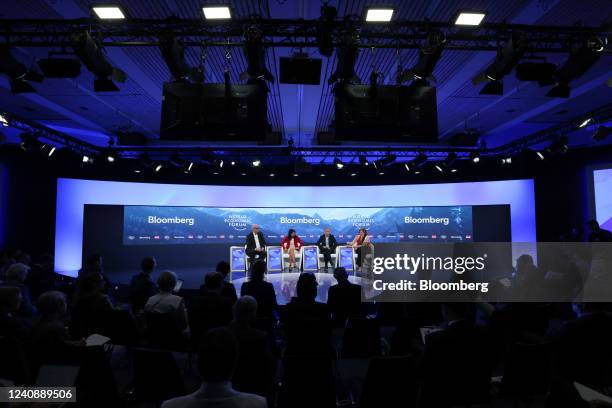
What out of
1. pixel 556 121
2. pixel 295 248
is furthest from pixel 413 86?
pixel 295 248

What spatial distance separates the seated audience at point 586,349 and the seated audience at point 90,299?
13.6 ft

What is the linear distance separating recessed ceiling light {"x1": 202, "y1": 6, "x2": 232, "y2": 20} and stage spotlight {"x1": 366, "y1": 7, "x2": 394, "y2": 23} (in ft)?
5.12

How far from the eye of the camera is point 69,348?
2551 millimetres

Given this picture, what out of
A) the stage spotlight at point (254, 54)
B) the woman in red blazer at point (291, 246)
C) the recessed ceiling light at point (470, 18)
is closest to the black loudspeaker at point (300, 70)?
the stage spotlight at point (254, 54)

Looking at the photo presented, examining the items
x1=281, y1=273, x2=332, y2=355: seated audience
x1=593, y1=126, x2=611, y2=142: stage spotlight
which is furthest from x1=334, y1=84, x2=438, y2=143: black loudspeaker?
x1=593, y1=126, x2=611, y2=142: stage spotlight

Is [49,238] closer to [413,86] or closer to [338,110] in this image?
[338,110]

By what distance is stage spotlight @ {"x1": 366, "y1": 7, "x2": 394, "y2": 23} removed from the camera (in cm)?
413

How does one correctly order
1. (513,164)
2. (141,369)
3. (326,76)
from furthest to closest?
(513,164)
(326,76)
(141,369)

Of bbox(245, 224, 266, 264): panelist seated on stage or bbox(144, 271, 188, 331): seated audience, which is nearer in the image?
bbox(144, 271, 188, 331): seated audience

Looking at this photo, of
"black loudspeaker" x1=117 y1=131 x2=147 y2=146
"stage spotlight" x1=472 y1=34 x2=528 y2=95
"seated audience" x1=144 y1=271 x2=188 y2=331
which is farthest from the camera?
"black loudspeaker" x1=117 y1=131 x2=147 y2=146

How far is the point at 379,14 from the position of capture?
4.23 meters

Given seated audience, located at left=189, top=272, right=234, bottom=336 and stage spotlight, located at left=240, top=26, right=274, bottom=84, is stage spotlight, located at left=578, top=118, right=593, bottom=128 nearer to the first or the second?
stage spotlight, located at left=240, top=26, right=274, bottom=84

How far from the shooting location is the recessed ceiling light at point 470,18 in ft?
13.6

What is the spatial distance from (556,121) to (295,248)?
7.16m
